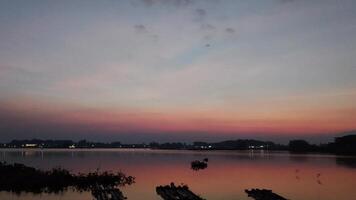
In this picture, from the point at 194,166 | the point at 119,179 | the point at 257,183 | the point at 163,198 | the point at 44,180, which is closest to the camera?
the point at 163,198

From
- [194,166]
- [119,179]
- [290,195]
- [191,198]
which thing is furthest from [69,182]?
[194,166]


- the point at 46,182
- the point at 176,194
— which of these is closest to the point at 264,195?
the point at 176,194

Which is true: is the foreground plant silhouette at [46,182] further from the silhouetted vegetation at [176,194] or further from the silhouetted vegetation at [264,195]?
the silhouetted vegetation at [264,195]

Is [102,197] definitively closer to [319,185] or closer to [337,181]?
[319,185]

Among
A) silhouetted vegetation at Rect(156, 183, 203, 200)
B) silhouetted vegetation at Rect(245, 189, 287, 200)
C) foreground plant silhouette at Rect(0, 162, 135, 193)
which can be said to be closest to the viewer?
silhouetted vegetation at Rect(156, 183, 203, 200)

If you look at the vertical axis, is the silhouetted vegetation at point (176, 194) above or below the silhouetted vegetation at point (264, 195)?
above

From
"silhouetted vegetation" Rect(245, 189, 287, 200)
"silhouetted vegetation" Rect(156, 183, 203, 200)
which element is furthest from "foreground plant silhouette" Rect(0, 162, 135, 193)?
"silhouetted vegetation" Rect(245, 189, 287, 200)

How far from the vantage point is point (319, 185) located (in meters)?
56.5

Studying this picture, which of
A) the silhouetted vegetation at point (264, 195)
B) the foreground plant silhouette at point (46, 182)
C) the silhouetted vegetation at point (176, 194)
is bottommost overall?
the silhouetted vegetation at point (264, 195)

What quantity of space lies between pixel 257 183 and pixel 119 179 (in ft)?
62.1

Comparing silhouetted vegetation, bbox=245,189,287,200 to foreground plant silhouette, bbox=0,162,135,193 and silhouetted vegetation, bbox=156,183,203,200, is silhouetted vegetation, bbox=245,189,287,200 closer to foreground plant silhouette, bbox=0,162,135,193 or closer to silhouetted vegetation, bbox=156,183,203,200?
silhouetted vegetation, bbox=156,183,203,200

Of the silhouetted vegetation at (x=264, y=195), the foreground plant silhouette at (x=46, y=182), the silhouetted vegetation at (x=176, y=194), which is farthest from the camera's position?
the foreground plant silhouette at (x=46, y=182)

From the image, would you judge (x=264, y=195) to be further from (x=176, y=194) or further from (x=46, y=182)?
(x=46, y=182)

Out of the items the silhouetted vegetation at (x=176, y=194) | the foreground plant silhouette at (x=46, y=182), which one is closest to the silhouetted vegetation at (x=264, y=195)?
the silhouetted vegetation at (x=176, y=194)
